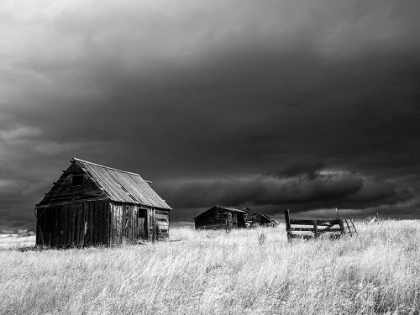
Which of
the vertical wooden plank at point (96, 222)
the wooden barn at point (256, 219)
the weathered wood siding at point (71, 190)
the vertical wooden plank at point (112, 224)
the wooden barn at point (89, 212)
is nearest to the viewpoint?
the vertical wooden plank at point (112, 224)

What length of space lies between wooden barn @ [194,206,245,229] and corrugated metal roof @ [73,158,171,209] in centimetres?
1804

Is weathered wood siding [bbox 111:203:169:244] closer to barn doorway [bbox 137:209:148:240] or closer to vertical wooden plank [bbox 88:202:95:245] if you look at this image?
barn doorway [bbox 137:209:148:240]

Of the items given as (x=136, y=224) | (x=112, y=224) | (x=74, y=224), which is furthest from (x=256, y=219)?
(x=74, y=224)

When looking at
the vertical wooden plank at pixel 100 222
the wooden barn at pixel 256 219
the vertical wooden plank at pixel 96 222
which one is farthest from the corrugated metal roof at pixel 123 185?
the wooden barn at pixel 256 219

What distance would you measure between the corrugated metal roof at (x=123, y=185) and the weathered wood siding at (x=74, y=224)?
160 centimetres

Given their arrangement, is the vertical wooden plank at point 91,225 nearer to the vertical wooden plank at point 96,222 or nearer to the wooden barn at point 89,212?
the wooden barn at point 89,212

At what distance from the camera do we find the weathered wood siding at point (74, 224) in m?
24.2

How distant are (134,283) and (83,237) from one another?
19142mm

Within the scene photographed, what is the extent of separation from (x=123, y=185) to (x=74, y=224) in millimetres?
5286

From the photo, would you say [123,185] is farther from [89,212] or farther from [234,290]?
[234,290]

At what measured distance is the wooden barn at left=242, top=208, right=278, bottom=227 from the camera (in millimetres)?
54644

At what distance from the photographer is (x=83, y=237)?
24.5 metres

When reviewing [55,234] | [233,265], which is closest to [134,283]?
[233,265]

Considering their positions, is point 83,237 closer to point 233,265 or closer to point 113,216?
point 113,216
